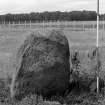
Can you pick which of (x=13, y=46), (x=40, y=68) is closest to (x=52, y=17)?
(x=13, y=46)

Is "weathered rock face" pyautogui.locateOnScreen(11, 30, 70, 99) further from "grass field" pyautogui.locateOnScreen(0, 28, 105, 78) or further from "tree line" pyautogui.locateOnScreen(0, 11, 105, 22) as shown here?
"tree line" pyautogui.locateOnScreen(0, 11, 105, 22)

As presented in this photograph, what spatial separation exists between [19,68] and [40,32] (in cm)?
108

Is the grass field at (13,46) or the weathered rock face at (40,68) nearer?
the weathered rock face at (40,68)

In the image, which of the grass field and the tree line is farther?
the tree line

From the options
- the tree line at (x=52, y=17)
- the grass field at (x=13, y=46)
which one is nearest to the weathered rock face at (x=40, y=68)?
the grass field at (x=13, y=46)

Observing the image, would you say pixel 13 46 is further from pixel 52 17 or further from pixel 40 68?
pixel 52 17

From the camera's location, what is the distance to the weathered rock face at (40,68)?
723 cm

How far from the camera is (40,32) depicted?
766cm

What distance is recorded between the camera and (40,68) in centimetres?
726

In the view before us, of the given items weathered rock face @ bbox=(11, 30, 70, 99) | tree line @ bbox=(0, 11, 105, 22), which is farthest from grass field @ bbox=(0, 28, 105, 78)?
tree line @ bbox=(0, 11, 105, 22)

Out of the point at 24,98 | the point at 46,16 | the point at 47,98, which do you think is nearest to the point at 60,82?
the point at 47,98

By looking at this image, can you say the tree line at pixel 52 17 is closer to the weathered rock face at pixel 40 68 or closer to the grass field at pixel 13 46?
the grass field at pixel 13 46

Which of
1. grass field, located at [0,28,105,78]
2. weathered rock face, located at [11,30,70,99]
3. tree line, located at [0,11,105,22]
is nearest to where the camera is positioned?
weathered rock face, located at [11,30,70,99]

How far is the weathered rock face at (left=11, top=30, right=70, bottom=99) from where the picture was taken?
7.23 meters
